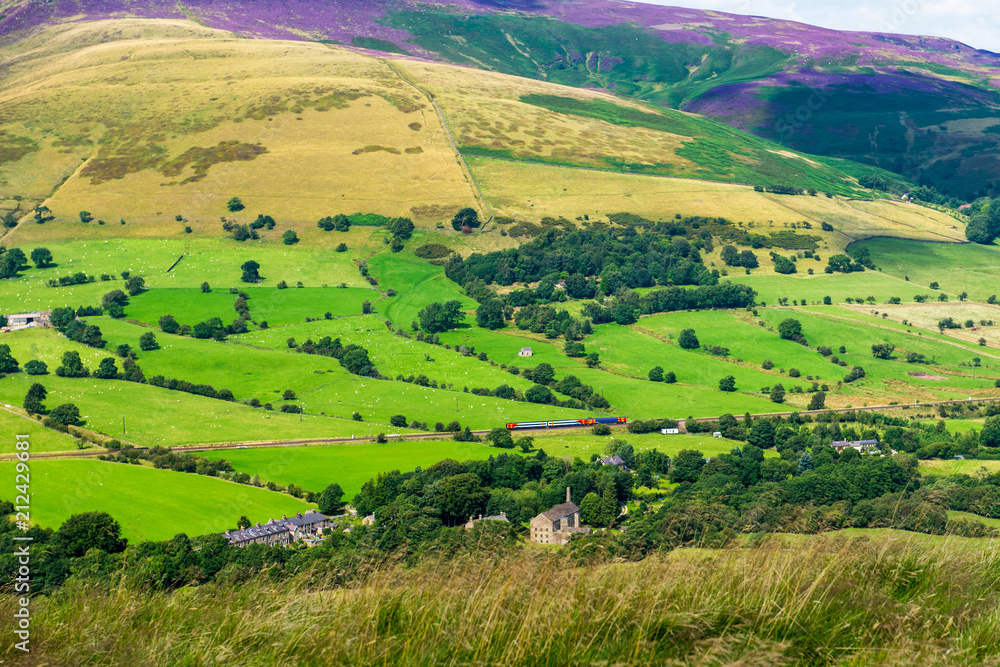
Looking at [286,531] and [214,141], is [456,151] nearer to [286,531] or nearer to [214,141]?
[214,141]

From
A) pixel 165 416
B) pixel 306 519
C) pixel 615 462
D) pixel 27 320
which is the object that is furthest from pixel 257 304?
pixel 615 462

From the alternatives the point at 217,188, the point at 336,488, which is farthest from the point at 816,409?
the point at 217,188

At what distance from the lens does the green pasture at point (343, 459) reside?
66125mm

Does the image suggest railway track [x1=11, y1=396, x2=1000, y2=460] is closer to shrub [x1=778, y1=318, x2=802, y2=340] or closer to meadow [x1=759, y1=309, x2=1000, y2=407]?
meadow [x1=759, y1=309, x2=1000, y2=407]

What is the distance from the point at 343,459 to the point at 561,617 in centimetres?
6370

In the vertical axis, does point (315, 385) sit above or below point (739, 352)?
below

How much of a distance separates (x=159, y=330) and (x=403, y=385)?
116ft

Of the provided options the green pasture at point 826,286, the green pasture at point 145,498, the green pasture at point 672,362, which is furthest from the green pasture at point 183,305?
the green pasture at point 826,286

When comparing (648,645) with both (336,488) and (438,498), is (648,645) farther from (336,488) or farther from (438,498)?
(336,488)

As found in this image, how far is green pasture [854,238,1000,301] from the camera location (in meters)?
131

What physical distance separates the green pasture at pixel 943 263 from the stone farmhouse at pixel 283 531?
103m

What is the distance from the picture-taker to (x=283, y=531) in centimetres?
5362

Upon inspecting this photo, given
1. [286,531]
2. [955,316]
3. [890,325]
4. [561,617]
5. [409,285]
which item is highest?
[561,617]

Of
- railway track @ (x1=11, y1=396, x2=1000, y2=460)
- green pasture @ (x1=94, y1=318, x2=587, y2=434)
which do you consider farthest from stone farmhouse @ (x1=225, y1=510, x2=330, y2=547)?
green pasture @ (x1=94, y1=318, x2=587, y2=434)
